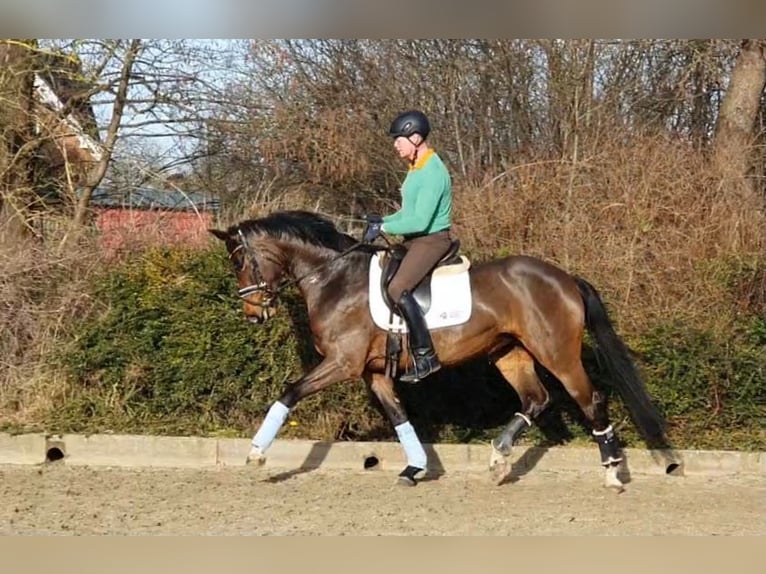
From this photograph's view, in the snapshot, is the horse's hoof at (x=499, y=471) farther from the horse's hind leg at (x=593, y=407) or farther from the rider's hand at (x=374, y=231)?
the rider's hand at (x=374, y=231)

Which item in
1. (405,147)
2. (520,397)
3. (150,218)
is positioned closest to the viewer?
(405,147)

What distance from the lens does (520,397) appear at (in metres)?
7.78

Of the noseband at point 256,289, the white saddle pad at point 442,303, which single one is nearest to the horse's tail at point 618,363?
the white saddle pad at point 442,303

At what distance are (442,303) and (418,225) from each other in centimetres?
66

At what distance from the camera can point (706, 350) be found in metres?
8.71

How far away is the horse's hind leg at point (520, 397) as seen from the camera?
740 centimetres

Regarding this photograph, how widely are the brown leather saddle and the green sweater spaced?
21 centimetres

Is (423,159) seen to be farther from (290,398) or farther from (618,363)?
(618,363)

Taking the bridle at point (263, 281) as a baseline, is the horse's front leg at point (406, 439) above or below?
below

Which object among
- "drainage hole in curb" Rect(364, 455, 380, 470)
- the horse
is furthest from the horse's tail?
"drainage hole in curb" Rect(364, 455, 380, 470)

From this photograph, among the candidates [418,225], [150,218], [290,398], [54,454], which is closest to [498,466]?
[290,398]

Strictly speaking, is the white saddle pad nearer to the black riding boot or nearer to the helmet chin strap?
the black riding boot

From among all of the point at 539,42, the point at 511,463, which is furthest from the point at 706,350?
the point at 539,42

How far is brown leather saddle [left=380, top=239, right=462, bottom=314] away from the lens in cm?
725
